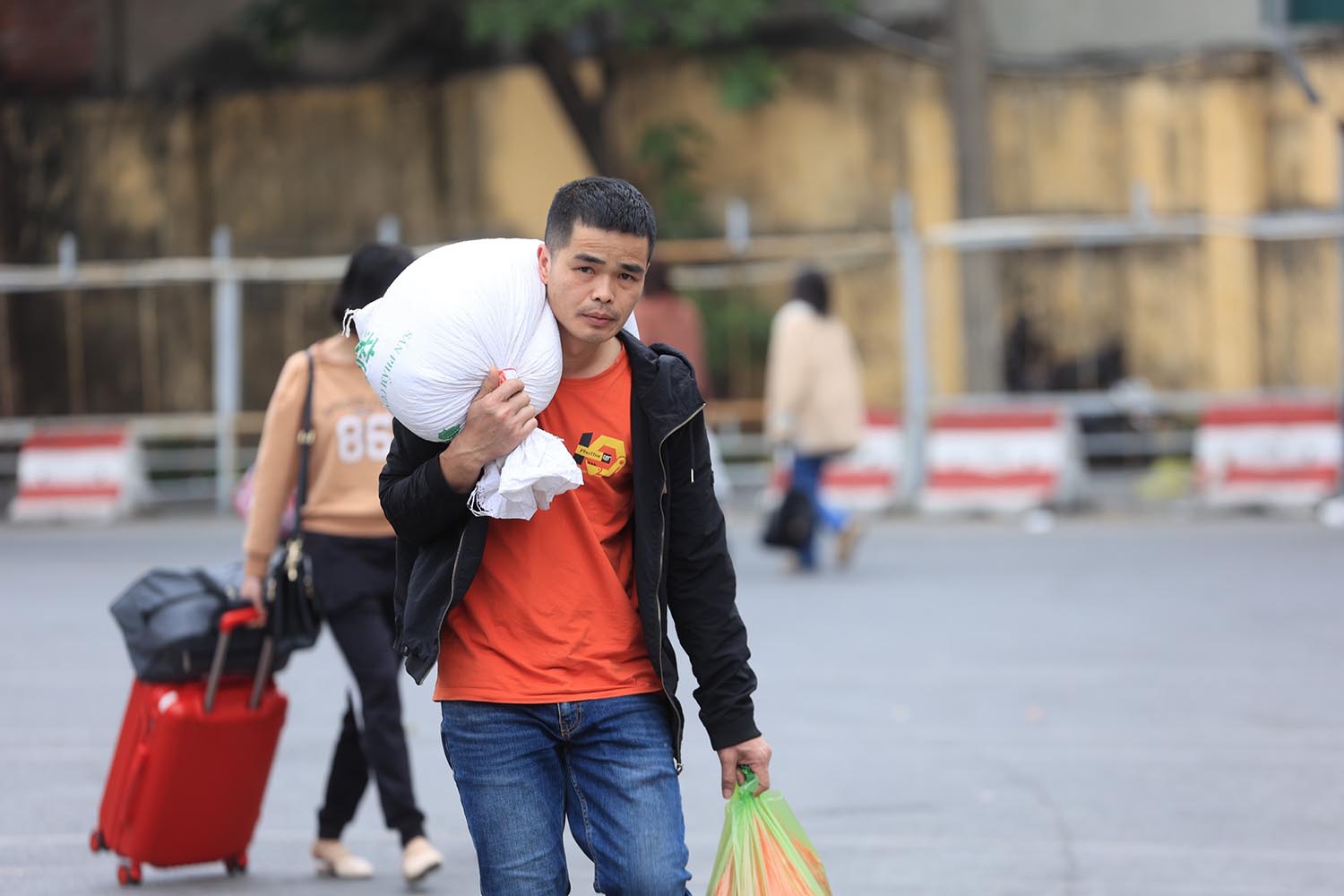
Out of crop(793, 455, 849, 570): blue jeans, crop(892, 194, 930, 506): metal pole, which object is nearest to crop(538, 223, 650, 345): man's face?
crop(793, 455, 849, 570): blue jeans

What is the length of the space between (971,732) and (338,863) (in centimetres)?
287

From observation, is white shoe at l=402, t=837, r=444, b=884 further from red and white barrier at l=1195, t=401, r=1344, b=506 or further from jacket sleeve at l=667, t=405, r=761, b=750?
red and white barrier at l=1195, t=401, r=1344, b=506

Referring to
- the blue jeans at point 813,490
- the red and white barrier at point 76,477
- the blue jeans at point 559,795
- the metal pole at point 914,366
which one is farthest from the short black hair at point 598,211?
the red and white barrier at point 76,477

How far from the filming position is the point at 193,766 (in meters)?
5.72

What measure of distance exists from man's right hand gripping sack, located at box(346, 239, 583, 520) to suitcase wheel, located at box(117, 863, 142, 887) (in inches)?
107

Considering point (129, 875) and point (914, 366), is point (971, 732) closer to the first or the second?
point (129, 875)

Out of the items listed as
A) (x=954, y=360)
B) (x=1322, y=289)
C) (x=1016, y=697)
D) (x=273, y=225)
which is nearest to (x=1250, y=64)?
(x=1322, y=289)

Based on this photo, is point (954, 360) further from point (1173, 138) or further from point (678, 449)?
point (678, 449)

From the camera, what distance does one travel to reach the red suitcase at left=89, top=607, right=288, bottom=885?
5711 millimetres

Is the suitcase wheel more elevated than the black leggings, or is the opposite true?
the black leggings

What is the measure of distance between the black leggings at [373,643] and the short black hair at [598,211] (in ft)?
7.69

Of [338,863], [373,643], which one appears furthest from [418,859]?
[373,643]

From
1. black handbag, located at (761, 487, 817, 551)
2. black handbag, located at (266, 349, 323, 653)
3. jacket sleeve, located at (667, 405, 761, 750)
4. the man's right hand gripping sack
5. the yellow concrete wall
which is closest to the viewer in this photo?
the man's right hand gripping sack

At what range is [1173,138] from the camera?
21.8 metres
